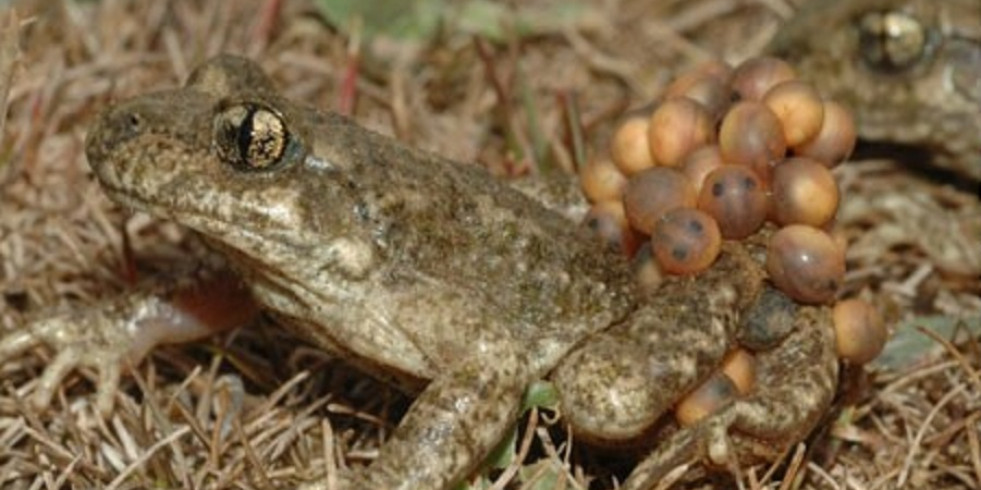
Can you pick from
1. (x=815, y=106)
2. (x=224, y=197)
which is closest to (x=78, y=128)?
(x=224, y=197)

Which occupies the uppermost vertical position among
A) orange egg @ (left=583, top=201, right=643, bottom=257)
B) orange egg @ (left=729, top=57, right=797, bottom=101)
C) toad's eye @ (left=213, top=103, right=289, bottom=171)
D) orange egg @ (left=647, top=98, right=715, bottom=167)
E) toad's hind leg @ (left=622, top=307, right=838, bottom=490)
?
toad's eye @ (left=213, top=103, right=289, bottom=171)

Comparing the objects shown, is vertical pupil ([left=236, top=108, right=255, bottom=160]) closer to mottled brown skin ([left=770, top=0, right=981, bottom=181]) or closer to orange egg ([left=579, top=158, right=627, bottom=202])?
orange egg ([left=579, top=158, right=627, bottom=202])

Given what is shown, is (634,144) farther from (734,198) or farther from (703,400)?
(703,400)

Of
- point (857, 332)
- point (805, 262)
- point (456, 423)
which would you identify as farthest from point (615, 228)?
point (456, 423)

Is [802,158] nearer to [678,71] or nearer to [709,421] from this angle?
[709,421]

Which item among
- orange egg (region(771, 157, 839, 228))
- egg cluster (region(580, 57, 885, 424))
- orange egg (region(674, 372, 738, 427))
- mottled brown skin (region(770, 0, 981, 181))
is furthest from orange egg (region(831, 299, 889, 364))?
mottled brown skin (region(770, 0, 981, 181))
